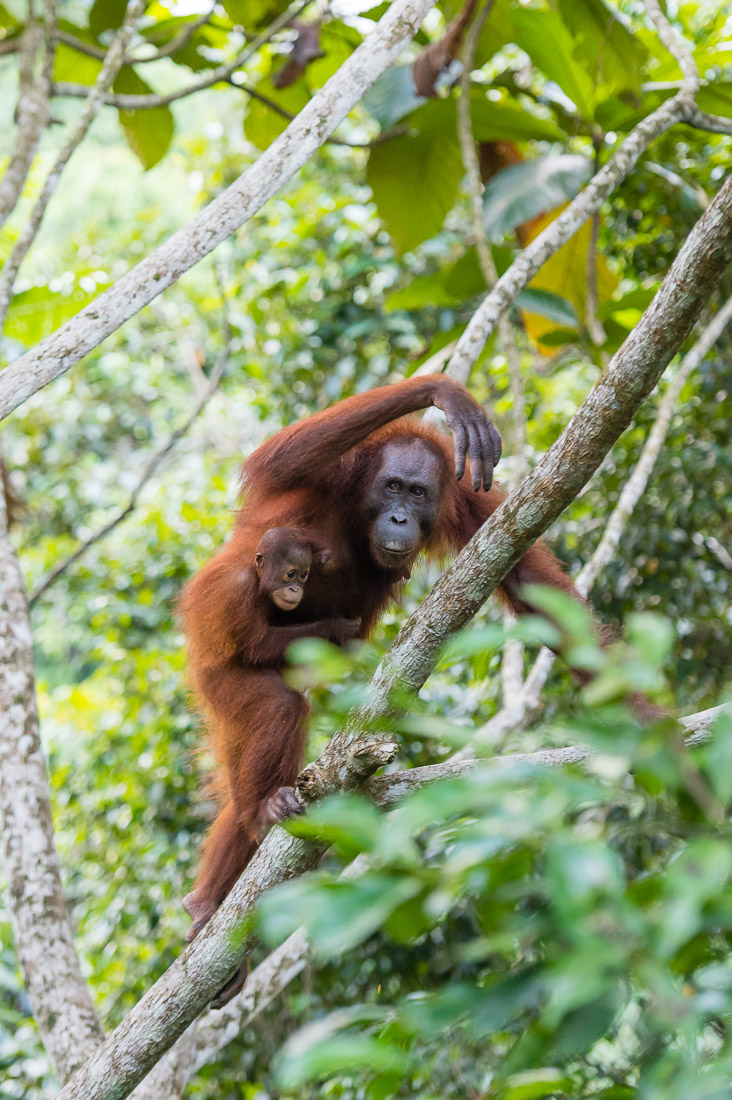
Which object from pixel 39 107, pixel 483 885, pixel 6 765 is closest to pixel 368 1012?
pixel 483 885

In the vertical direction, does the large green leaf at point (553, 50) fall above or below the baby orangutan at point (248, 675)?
above

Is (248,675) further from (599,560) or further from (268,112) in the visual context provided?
(268,112)

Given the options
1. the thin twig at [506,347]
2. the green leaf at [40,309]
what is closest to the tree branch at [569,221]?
the thin twig at [506,347]

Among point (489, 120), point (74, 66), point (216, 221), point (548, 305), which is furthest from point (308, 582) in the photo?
point (74, 66)

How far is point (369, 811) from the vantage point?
843 millimetres

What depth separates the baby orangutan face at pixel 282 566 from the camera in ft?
9.88

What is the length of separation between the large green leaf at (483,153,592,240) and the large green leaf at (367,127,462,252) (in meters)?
0.45

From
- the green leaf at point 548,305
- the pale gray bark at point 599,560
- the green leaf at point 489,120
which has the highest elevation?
the green leaf at point 489,120

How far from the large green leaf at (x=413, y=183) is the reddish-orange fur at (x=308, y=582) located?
1.65m

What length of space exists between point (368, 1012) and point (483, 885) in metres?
0.22

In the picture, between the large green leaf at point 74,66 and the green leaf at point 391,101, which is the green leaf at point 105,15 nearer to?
the large green leaf at point 74,66

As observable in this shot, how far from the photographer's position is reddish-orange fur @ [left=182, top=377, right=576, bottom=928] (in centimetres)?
288

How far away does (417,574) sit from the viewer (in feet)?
15.5

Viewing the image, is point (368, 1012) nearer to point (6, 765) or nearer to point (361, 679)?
point (6, 765)
